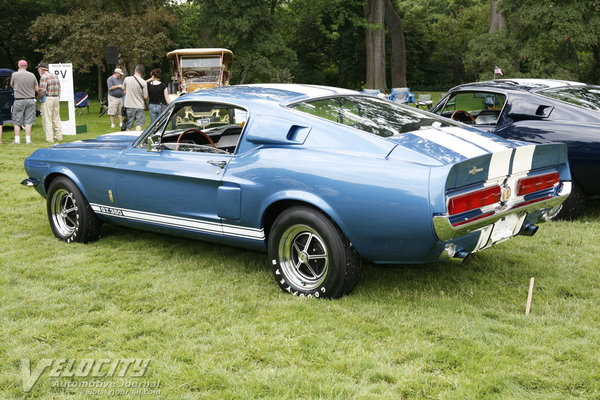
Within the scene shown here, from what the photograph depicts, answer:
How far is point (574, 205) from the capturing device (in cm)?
616

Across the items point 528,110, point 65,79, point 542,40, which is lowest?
point 65,79

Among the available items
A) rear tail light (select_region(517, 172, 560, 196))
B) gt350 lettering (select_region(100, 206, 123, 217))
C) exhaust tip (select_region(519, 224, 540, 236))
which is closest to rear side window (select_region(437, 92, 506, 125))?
rear tail light (select_region(517, 172, 560, 196))

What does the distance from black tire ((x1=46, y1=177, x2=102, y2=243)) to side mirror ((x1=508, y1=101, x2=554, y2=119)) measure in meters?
4.45

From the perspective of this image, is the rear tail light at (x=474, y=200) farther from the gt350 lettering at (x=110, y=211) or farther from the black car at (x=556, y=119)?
the gt350 lettering at (x=110, y=211)

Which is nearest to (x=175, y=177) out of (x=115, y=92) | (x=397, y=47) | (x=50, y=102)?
(x=50, y=102)

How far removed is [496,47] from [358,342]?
20.0 m

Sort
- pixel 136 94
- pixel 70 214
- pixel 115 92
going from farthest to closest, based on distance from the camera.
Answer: pixel 115 92, pixel 136 94, pixel 70 214

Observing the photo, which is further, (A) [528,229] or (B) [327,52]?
(B) [327,52]

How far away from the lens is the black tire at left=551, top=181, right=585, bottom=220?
611cm

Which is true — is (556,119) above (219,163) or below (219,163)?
above

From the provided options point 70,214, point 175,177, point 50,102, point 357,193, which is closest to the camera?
point 357,193

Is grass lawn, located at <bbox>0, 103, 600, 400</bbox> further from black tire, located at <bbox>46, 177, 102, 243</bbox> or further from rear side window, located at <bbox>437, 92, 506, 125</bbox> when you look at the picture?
rear side window, located at <bbox>437, 92, 506, 125</bbox>

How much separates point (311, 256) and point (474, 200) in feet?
3.74

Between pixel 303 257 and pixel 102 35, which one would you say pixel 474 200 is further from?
pixel 102 35
